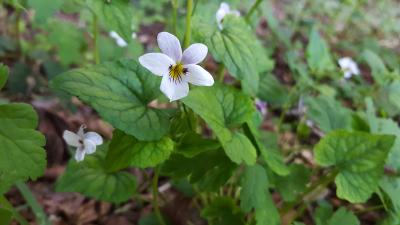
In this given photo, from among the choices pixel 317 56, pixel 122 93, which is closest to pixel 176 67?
pixel 122 93

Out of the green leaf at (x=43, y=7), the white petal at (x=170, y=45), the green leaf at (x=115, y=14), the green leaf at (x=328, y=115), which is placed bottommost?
the green leaf at (x=328, y=115)

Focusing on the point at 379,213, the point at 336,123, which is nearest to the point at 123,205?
the point at 336,123

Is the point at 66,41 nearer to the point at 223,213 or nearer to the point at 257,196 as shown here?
the point at 223,213

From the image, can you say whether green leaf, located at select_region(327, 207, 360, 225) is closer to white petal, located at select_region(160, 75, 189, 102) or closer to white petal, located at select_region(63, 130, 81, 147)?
white petal, located at select_region(160, 75, 189, 102)

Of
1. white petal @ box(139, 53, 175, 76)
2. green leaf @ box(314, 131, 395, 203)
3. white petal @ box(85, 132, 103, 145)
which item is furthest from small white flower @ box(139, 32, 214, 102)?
green leaf @ box(314, 131, 395, 203)

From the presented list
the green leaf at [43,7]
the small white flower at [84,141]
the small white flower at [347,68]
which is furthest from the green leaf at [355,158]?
the green leaf at [43,7]

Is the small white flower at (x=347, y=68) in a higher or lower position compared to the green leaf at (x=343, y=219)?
higher

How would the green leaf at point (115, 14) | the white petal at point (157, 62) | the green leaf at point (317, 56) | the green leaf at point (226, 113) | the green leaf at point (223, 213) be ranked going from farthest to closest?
the green leaf at point (317, 56), the green leaf at point (223, 213), the green leaf at point (115, 14), the green leaf at point (226, 113), the white petal at point (157, 62)

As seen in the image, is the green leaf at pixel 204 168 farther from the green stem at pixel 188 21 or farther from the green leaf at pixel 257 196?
the green stem at pixel 188 21
